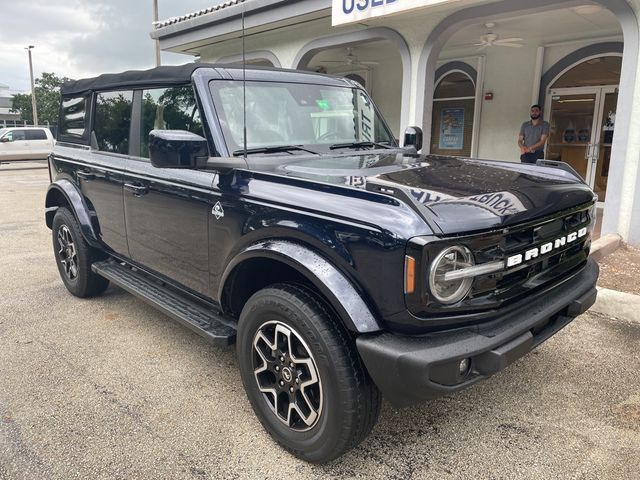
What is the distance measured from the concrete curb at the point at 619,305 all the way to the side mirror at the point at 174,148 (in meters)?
3.54

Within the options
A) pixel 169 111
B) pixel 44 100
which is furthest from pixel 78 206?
pixel 44 100

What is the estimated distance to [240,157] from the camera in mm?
2871

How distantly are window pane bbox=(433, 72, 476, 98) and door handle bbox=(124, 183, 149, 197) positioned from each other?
29.5ft

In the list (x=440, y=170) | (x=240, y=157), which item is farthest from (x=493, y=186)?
(x=240, y=157)

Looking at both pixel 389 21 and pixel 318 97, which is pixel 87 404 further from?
pixel 389 21

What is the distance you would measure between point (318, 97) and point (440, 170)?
3.60 ft

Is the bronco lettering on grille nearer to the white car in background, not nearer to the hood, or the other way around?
the hood

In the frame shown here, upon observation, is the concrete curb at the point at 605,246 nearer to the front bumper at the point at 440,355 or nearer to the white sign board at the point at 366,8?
the white sign board at the point at 366,8

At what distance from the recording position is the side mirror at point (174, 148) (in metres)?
2.64

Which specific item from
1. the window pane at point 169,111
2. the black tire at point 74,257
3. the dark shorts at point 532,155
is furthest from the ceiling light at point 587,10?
the black tire at point 74,257

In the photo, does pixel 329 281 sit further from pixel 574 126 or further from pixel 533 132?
pixel 574 126

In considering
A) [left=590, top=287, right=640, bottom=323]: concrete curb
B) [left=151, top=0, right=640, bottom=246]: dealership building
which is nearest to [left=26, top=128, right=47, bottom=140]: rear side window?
[left=151, top=0, right=640, bottom=246]: dealership building

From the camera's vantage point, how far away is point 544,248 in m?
2.36

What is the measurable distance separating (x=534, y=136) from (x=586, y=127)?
1.54 metres
